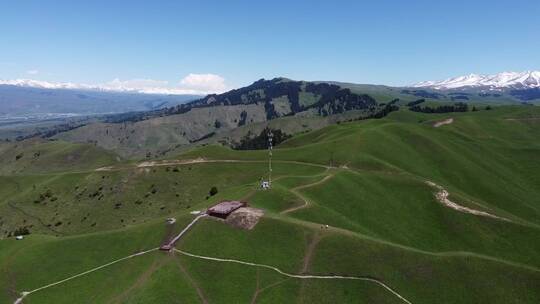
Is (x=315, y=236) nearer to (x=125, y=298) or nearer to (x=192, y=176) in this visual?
(x=125, y=298)

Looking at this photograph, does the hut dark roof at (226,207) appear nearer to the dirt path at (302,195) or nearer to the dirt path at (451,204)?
the dirt path at (302,195)

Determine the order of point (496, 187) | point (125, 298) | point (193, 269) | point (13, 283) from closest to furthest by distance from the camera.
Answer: point (125, 298) → point (193, 269) → point (13, 283) → point (496, 187)

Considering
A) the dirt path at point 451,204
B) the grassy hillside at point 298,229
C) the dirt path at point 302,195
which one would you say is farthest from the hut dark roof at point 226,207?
the dirt path at point 451,204

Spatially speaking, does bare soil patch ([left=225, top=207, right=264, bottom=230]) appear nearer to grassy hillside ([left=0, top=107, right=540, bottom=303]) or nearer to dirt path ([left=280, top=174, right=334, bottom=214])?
grassy hillside ([left=0, top=107, right=540, bottom=303])

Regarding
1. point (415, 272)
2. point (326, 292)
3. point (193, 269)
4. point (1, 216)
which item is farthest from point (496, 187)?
point (1, 216)

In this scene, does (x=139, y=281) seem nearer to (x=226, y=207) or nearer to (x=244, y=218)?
(x=244, y=218)
